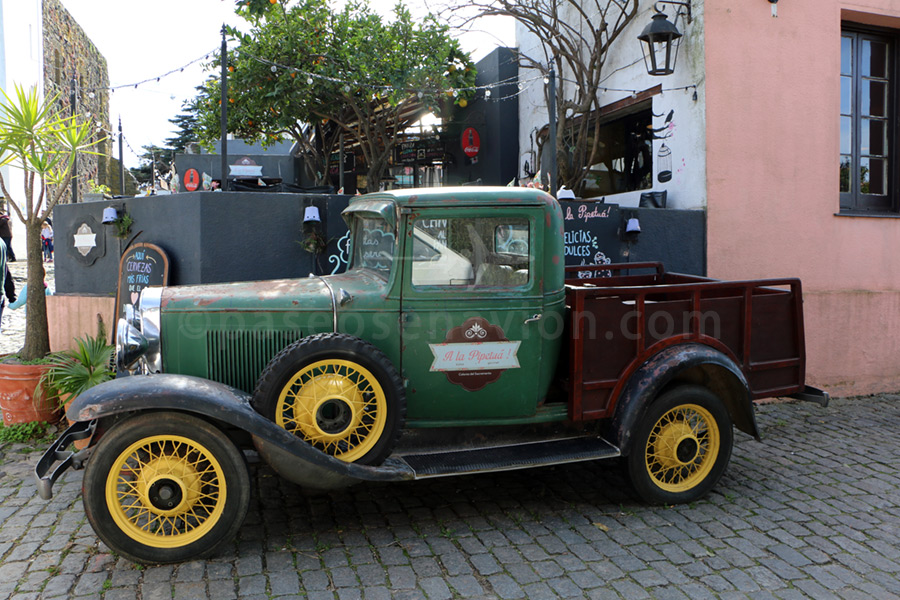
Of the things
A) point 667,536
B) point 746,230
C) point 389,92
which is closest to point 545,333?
point 667,536

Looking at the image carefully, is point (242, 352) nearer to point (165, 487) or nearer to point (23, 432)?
point (165, 487)

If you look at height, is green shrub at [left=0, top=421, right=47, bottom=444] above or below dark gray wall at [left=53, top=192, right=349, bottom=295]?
below

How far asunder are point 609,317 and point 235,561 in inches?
97.7

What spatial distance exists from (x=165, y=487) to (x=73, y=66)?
26.7m

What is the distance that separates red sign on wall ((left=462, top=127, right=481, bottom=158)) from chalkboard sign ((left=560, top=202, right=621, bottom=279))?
15.9ft

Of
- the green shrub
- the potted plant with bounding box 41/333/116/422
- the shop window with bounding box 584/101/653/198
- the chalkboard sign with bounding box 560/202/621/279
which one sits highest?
the shop window with bounding box 584/101/653/198

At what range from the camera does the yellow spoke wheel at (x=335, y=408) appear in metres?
3.54

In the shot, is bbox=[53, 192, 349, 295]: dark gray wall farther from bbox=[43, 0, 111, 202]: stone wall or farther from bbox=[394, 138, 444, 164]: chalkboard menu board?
bbox=[43, 0, 111, 202]: stone wall

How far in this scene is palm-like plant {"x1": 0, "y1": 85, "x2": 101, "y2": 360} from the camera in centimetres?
538

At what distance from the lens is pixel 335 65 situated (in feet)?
34.2

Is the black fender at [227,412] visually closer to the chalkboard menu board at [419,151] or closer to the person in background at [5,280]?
the person in background at [5,280]

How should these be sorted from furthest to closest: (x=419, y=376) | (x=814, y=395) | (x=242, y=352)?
(x=814, y=395) → (x=419, y=376) → (x=242, y=352)

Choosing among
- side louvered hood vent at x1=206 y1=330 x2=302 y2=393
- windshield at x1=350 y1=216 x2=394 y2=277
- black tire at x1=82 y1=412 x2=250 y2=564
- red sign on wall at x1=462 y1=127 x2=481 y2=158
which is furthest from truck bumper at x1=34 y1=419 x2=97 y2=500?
red sign on wall at x1=462 y1=127 x2=481 y2=158

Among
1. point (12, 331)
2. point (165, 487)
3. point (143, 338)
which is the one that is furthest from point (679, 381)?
point (12, 331)
